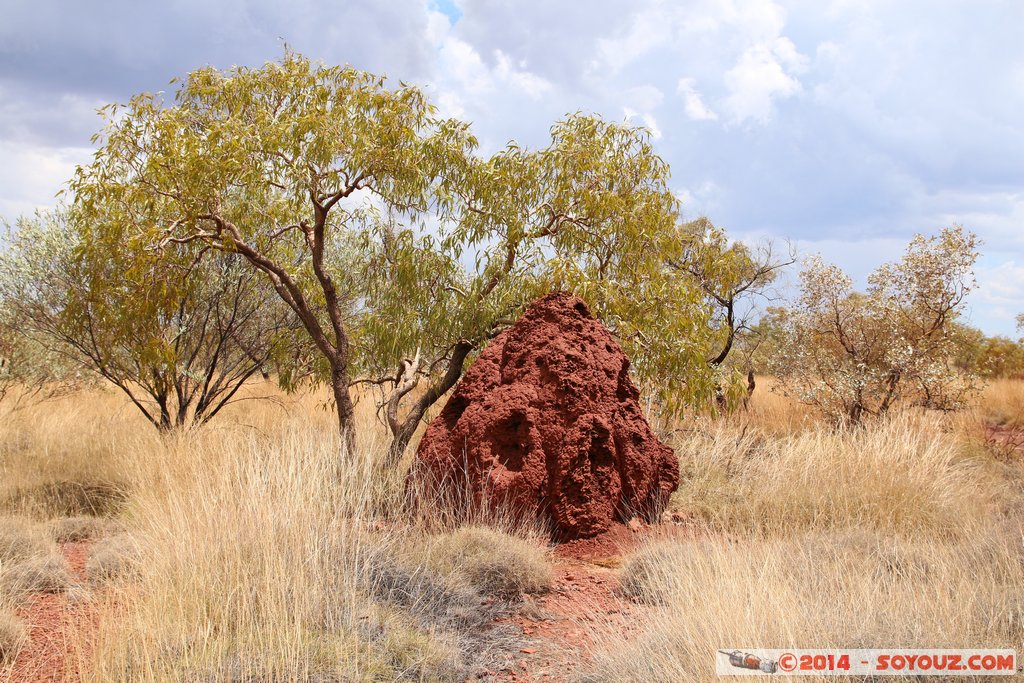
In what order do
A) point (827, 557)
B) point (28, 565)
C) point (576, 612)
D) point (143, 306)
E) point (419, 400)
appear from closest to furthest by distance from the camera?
point (576, 612)
point (827, 557)
point (28, 565)
point (143, 306)
point (419, 400)

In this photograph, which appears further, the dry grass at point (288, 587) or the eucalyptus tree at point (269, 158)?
the eucalyptus tree at point (269, 158)

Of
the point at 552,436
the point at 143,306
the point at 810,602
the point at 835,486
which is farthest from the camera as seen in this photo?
the point at 143,306

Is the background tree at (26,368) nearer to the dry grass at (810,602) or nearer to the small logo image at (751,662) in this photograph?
the dry grass at (810,602)

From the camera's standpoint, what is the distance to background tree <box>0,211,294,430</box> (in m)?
8.59

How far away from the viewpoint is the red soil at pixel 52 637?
167 inches

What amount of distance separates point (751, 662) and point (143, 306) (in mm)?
7236

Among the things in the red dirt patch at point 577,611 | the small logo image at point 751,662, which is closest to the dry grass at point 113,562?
the red dirt patch at point 577,611

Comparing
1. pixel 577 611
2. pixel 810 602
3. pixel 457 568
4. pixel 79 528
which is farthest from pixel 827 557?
pixel 79 528

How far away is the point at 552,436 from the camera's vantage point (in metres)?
6.79

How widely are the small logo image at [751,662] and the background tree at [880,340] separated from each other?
1030cm

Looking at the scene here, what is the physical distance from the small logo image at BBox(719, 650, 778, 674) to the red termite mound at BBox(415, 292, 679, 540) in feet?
→ 10.3

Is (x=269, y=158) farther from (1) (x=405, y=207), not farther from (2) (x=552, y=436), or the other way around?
(2) (x=552, y=436)

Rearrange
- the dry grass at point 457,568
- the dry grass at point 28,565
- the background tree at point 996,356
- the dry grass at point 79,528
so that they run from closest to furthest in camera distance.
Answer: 1. the dry grass at point 457,568
2. the dry grass at point 28,565
3. the dry grass at point 79,528
4. the background tree at point 996,356

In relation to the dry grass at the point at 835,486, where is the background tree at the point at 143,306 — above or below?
above
